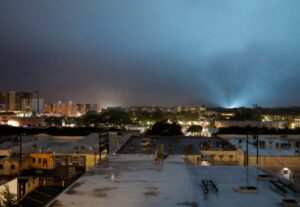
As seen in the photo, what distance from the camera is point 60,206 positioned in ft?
19.6

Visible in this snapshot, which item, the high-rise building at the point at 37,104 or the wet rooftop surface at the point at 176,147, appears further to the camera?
the high-rise building at the point at 37,104

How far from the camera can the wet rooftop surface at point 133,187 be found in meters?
6.36

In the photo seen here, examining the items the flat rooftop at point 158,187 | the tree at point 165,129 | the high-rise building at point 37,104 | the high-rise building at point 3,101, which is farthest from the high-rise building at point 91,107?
the flat rooftop at point 158,187

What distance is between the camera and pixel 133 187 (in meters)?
7.57

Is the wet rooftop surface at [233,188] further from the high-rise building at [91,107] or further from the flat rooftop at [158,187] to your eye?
the high-rise building at [91,107]

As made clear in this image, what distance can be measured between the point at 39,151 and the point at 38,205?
8.71m

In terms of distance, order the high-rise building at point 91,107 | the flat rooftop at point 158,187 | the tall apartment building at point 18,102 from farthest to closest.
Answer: the high-rise building at point 91,107, the tall apartment building at point 18,102, the flat rooftop at point 158,187

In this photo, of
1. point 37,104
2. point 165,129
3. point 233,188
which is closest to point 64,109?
point 37,104

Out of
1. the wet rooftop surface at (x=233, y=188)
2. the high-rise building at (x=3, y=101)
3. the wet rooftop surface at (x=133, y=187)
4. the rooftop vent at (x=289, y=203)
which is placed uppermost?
the high-rise building at (x=3, y=101)

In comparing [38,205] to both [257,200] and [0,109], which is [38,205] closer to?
[257,200]

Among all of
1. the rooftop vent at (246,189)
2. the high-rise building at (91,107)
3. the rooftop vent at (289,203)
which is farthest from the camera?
the high-rise building at (91,107)

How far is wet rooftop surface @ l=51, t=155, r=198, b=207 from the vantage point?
636cm

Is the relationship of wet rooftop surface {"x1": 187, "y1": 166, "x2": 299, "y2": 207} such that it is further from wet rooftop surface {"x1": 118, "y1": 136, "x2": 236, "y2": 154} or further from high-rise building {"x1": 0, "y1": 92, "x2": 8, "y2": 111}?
high-rise building {"x1": 0, "y1": 92, "x2": 8, "y2": 111}

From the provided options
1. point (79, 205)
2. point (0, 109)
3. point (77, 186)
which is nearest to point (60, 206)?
point (79, 205)
